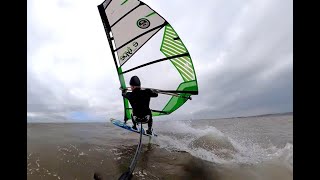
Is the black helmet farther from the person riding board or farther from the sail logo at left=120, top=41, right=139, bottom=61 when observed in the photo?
the sail logo at left=120, top=41, right=139, bottom=61

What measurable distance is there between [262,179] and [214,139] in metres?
2.91

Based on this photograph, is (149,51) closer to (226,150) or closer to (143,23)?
(143,23)

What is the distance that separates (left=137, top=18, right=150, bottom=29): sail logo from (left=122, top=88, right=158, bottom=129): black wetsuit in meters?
1.76

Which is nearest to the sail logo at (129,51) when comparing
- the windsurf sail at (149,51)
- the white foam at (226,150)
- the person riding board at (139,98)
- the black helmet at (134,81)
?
the windsurf sail at (149,51)

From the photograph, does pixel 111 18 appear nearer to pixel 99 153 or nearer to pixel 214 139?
pixel 99 153

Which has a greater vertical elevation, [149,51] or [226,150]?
[149,51]

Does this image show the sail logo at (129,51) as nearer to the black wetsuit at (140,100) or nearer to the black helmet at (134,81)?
the black wetsuit at (140,100)

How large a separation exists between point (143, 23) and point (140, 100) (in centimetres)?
201

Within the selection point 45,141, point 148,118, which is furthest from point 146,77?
point 45,141

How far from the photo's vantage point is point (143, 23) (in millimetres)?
5230

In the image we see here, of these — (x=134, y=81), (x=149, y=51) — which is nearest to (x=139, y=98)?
(x=134, y=81)
